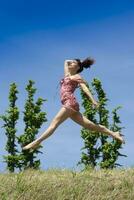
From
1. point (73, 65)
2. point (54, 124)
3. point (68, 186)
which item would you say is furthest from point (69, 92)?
point (68, 186)

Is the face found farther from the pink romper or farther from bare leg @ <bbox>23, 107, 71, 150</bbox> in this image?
bare leg @ <bbox>23, 107, 71, 150</bbox>

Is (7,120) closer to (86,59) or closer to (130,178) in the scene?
(86,59)

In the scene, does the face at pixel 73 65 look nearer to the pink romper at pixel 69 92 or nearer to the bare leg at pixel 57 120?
the pink romper at pixel 69 92

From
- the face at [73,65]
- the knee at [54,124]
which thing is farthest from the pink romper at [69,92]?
the face at [73,65]

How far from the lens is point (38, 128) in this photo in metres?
36.2

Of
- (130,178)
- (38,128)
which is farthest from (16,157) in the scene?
(130,178)

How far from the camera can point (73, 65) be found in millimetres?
15883

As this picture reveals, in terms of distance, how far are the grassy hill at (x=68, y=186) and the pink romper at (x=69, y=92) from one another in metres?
2.22

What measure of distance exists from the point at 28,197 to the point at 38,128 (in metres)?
24.6

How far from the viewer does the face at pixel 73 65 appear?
1587 centimetres

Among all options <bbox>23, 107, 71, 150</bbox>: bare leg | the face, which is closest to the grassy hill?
<bbox>23, 107, 71, 150</bbox>: bare leg

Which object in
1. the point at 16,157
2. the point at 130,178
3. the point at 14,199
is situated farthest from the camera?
the point at 16,157

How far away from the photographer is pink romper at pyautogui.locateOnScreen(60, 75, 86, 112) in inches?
592

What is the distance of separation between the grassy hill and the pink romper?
2.22 m
